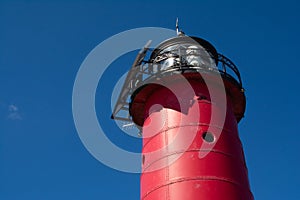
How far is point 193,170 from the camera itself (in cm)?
1301

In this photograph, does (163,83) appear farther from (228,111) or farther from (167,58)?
(228,111)

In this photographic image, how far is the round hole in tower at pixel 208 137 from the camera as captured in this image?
1392 cm

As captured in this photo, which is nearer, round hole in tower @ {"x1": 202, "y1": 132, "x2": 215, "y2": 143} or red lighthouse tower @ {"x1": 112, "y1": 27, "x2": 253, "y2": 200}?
red lighthouse tower @ {"x1": 112, "y1": 27, "x2": 253, "y2": 200}

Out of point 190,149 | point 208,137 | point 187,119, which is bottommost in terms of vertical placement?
point 190,149

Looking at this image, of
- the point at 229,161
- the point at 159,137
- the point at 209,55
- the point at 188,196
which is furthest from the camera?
the point at 209,55

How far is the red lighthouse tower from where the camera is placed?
1297cm

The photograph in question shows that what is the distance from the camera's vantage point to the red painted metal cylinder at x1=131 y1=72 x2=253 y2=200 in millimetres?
12789

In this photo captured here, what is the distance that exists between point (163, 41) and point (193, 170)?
22.2 feet

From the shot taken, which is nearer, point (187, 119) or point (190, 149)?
point (190, 149)

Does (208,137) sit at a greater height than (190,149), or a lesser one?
greater

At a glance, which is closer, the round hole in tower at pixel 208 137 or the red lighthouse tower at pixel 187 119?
the red lighthouse tower at pixel 187 119

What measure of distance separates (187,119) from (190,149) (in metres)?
1.32

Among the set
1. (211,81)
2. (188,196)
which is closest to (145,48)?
(211,81)

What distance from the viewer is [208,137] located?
14031 mm
